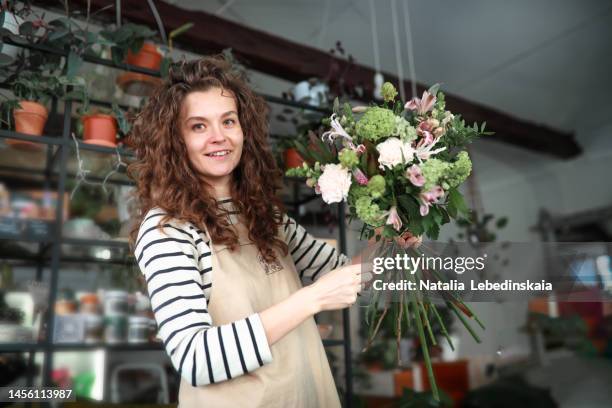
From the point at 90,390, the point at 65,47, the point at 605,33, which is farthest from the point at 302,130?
the point at 605,33

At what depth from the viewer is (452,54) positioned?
3.87 m

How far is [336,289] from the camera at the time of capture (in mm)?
1079

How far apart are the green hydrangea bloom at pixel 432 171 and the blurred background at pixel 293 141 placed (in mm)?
392

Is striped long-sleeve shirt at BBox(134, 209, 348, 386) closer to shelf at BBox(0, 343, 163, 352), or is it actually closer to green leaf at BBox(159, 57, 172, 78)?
shelf at BBox(0, 343, 163, 352)

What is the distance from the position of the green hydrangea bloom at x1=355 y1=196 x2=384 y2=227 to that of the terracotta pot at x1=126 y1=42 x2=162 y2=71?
1527 millimetres

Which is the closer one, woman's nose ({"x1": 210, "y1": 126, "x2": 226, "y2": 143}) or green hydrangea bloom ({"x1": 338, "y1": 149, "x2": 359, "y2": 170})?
green hydrangea bloom ({"x1": 338, "y1": 149, "x2": 359, "y2": 170})

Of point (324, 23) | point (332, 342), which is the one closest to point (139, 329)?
point (332, 342)

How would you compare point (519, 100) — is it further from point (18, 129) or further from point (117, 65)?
point (18, 129)

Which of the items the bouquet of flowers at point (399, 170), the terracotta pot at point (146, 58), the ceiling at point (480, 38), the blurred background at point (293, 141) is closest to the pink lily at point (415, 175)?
the bouquet of flowers at point (399, 170)

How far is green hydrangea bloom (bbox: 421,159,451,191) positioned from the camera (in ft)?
3.50

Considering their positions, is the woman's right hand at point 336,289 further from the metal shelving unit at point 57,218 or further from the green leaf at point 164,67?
the green leaf at point 164,67

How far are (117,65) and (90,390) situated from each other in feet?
5.37

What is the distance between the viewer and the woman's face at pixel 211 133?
4.34ft

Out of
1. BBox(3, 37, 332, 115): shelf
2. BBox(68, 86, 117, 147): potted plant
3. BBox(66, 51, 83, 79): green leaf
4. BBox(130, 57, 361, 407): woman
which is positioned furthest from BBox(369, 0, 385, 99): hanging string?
BBox(130, 57, 361, 407): woman
